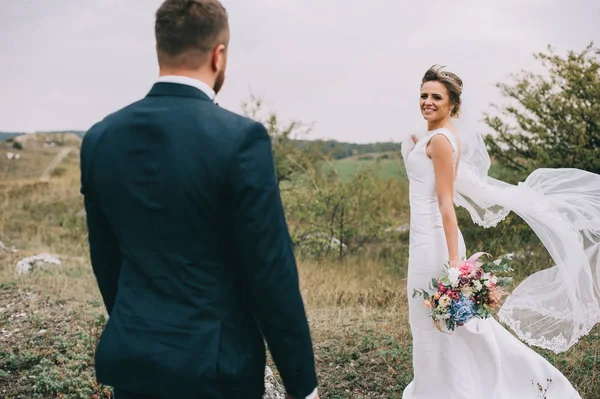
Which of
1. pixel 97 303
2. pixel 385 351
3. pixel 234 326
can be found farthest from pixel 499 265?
pixel 97 303

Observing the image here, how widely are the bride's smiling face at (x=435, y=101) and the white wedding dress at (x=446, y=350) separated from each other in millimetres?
201

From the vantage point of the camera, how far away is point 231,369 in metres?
1.91

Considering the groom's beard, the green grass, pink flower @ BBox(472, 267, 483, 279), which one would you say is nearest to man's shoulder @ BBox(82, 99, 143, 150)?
the groom's beard

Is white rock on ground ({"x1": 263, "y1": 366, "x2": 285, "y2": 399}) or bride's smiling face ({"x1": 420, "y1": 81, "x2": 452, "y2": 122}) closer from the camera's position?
bride's smiling face ({"x1": 420, "y1": 81, "x2": 452, "y2": 122})

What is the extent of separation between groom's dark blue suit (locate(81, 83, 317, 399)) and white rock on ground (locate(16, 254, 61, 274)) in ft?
25.9

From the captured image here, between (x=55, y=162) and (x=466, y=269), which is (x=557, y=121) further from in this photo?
(x=55, y=162)

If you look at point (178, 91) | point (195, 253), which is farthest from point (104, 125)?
point (195, 253)

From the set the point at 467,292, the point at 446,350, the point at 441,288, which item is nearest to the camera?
the point at 467,292

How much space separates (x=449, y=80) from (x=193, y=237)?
295cm

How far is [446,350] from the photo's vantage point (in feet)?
14.4

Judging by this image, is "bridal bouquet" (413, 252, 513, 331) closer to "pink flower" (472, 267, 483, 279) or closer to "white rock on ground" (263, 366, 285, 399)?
"pink flower" (472, 267, 483, 279)

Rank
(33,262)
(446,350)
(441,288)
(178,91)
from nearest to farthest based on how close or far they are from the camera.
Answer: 1. (178,91)
2. (441,288)
3. (446,350)
4. (33,262)

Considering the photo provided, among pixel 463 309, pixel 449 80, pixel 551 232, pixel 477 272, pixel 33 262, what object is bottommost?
pixel 33 262

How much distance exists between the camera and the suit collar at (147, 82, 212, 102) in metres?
1.98
